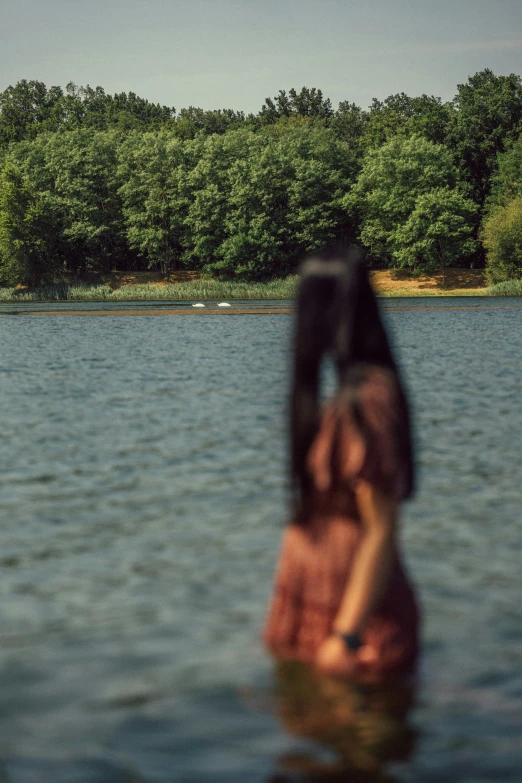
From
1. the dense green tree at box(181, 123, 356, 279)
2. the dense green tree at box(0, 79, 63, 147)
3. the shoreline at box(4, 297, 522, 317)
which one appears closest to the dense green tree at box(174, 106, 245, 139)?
the dense green tree at box(0, 79, 63, 147)

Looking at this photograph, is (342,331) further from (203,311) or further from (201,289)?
(201,289)

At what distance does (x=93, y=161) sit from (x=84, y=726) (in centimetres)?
A: 11705

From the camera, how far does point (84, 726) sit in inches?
239

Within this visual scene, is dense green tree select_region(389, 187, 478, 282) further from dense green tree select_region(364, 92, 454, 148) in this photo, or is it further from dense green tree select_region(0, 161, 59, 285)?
dense green tree select_region(0, 161, 59, 285)

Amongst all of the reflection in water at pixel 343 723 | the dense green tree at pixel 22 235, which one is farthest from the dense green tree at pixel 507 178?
the reflection in water at pixel 343 723

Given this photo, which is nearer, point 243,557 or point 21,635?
point 21,635

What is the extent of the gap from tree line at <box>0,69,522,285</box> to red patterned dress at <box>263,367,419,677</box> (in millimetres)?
94912

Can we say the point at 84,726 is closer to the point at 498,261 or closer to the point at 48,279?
the point at 498,261

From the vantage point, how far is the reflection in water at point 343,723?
211 inches

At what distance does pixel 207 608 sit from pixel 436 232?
9470cm

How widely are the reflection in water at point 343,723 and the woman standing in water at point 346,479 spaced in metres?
0.58

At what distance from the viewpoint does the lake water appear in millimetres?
5727

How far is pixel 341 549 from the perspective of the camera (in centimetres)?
468

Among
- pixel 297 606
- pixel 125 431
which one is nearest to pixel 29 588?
pixel 297 606
